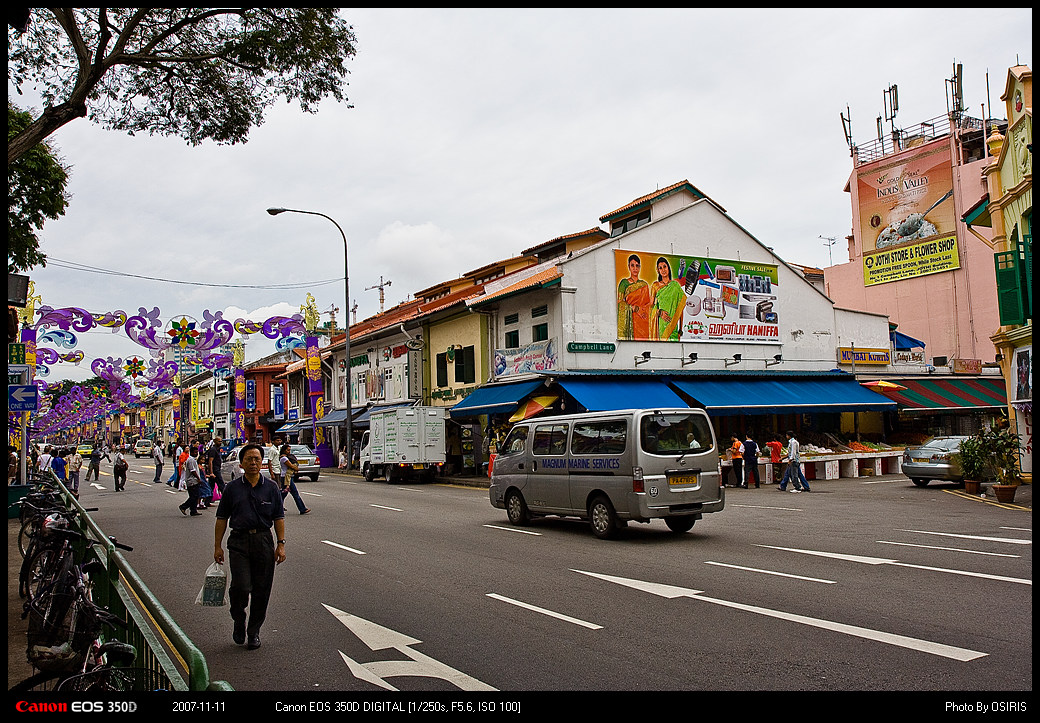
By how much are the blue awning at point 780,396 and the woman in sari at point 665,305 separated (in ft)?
6.34

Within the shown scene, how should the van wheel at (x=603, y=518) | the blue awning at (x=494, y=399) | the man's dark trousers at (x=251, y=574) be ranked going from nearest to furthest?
1. the man's dark trousers at (x=251, y=574)
2. the van wheel at (x=603, y=518)
3. the blue awning at (x=494, y=399)

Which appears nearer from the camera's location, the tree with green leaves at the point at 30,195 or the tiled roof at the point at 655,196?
the tree with green leaves at the point at 30,195

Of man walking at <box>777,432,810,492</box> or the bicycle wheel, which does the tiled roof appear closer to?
man walking at <box>777,432,810,492</box>

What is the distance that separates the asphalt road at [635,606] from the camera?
225 inches

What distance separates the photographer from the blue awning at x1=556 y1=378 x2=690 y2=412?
82.9ft

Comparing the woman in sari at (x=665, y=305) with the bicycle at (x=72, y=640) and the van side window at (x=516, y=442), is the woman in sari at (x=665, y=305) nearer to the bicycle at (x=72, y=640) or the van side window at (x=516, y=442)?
the van side window at (x=516, y=442)

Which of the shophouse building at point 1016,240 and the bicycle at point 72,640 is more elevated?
the shophouse building at point 1016,240

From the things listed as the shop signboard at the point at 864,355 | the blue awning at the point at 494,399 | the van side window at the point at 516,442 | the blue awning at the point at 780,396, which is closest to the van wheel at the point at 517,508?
the van side window at the point at 516,442

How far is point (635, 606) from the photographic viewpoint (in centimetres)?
784

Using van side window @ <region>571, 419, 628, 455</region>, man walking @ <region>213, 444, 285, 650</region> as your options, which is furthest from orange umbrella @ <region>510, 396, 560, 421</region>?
man walking @ <region>213, 444, 285, 650</region>

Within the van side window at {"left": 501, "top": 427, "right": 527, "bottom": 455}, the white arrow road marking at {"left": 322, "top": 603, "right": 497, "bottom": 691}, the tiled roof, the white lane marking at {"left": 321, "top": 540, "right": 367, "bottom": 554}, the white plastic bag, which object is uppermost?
the tiled roof

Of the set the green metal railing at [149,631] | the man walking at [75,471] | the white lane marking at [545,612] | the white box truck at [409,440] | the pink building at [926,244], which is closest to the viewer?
the green metal railing at [149,631]
